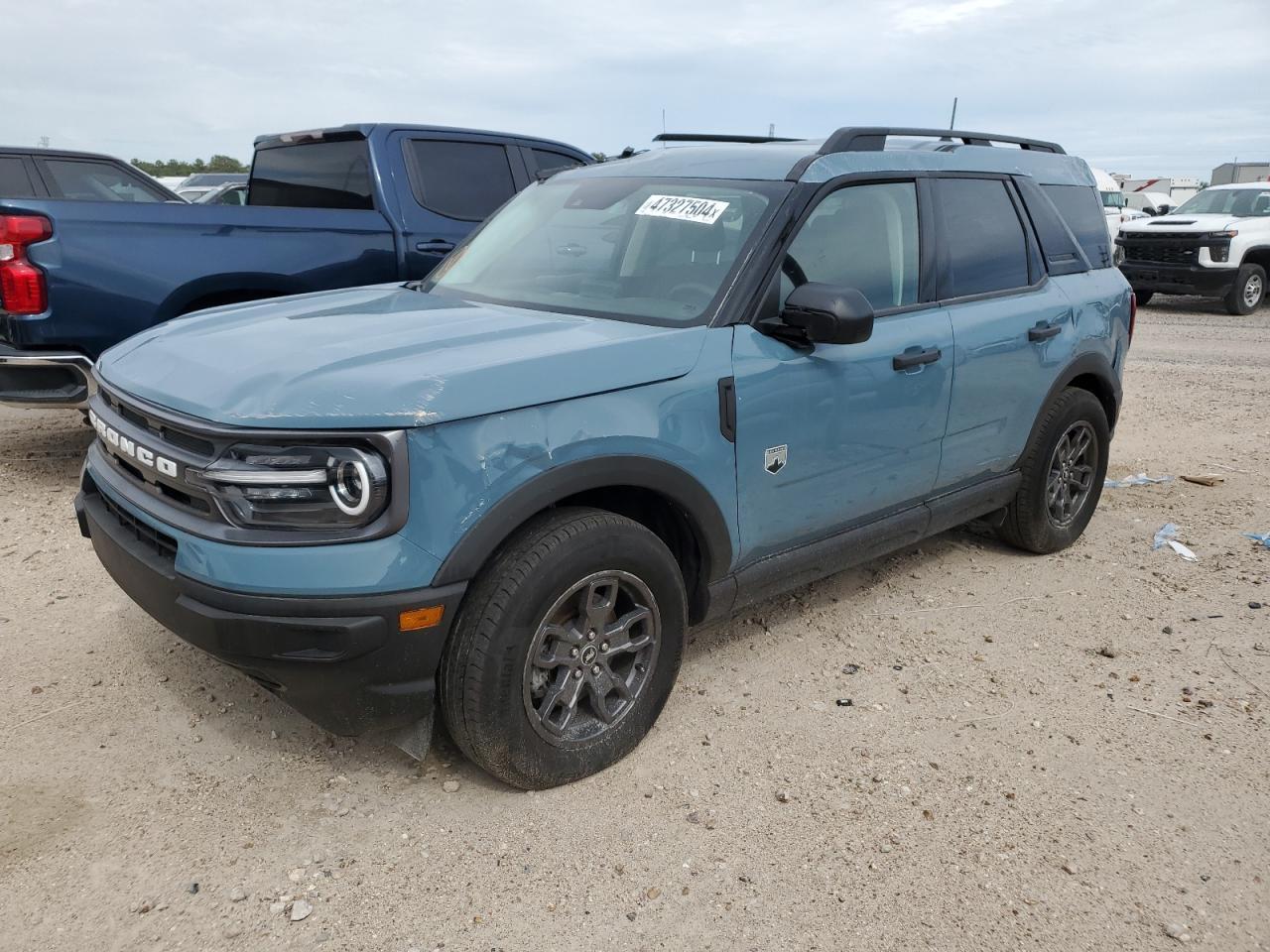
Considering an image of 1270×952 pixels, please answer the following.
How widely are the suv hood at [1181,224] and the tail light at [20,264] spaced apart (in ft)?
48.0

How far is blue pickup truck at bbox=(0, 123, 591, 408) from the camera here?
15.9ft

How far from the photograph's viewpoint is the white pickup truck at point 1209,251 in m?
14.4

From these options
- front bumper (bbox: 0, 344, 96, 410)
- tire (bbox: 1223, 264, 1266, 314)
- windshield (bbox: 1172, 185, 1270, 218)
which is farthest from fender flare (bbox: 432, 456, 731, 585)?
windshield (bbox: 1172, 185, 1270, 218)

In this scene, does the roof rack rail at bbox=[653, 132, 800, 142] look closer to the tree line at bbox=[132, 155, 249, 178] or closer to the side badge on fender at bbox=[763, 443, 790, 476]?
the side badge on fender at bbox=[763, 443, 790, 476]

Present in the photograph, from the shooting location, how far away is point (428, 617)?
99.0 inches

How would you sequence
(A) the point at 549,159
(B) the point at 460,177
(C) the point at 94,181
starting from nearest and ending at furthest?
1. (B) the point at 460,177
2. (A) the point at 549,159
3. (C) the point at 94,181

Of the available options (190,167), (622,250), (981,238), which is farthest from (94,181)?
(190,167)

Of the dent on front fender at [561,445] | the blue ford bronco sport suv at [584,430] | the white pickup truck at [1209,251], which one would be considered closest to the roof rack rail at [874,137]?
the blue ford bronco sport suv at [584,430]

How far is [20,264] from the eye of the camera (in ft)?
15.7

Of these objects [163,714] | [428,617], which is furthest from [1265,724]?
[163,714]

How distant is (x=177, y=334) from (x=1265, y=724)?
3813 mm

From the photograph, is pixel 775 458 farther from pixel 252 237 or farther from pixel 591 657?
pixel 252 237

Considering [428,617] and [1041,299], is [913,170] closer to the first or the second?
[1041,299]

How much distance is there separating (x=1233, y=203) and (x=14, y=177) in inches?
626
